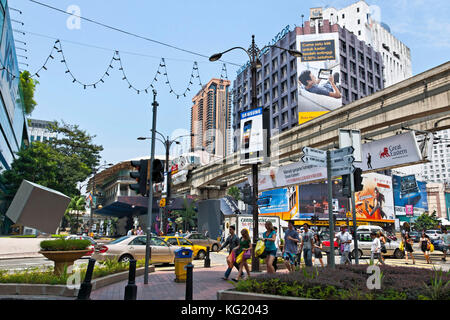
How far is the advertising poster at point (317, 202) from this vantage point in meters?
57.5

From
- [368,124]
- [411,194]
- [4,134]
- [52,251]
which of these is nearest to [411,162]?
[368,124]

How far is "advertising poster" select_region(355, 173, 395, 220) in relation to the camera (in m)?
58.1

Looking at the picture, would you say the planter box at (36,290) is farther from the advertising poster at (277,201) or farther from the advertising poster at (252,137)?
the advertising poster at (277,201)

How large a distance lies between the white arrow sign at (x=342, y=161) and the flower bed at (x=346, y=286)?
8.28 ft

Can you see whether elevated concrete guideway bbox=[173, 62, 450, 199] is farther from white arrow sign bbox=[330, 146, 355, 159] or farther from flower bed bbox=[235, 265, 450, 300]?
flower bed bbox=[235, 265, 450, 300]

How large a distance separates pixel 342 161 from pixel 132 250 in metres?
9.61

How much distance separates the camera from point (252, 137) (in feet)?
41.0

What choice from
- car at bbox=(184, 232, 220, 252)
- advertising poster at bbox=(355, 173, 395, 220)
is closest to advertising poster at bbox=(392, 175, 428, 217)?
advertising poster at bbox=(355, 173, 395, 220)

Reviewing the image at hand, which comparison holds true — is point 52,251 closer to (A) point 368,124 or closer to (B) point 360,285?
(B) point 360,285

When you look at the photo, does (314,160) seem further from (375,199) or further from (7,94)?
(375,199)

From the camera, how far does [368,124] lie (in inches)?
718

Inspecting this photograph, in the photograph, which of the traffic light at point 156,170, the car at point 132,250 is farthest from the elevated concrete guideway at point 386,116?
the traffic light at point 156,170

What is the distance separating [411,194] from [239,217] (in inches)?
2215

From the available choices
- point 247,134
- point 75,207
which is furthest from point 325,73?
point 247,134
